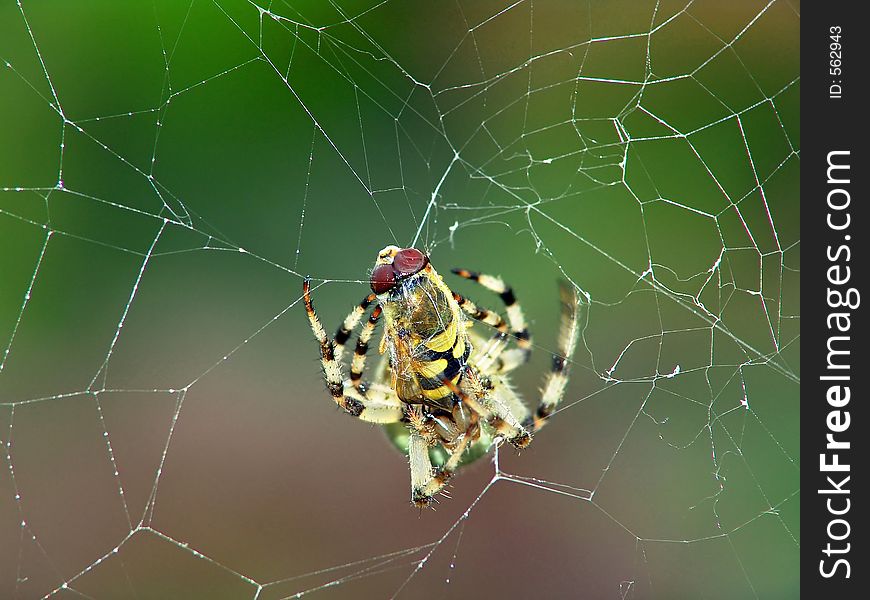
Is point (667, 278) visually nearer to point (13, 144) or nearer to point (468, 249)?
point (468, 249)

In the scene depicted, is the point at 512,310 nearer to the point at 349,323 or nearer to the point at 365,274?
the point at 349,323

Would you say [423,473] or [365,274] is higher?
[365,274]

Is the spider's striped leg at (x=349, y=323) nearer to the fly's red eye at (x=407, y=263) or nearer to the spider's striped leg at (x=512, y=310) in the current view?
the fly's red eye at (x=407, y=263)

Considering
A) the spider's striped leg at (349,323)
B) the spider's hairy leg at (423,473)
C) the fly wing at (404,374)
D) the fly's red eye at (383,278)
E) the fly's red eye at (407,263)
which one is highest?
the fly's red eye at (407,263)

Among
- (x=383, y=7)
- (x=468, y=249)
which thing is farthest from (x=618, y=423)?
(x=383, y=7)

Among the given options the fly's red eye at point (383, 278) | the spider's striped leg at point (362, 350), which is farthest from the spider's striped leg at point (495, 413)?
the fly's red eye at point (383, 278)

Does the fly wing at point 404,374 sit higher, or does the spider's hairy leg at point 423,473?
the fly wing at point 404,374
